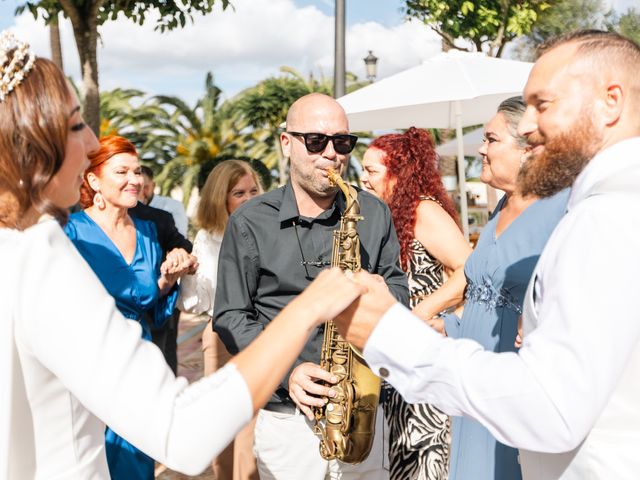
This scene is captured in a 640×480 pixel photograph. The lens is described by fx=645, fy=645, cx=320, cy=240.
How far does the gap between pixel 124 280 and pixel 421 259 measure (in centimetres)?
188

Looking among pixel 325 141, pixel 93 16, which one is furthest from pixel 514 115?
pixel 93 16

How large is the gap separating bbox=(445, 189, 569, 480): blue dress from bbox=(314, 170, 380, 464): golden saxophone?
43 cm

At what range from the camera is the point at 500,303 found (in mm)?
2887

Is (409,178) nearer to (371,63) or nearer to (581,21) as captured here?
(371,63)

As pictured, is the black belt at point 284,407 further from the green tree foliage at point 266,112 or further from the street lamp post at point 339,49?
the green tree foliage at point 266,112

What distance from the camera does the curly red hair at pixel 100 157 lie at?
411 cm

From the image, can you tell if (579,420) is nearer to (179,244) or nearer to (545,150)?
(545,150)

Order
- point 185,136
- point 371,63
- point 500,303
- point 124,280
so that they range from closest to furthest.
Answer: point 500,303
point 124,280
point 371,63
point 185,136

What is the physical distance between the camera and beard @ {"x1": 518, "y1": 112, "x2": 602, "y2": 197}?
1.77 meters

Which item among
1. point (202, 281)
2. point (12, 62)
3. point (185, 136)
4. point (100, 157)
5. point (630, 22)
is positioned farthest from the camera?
point (185, 136)

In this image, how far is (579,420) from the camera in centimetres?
146

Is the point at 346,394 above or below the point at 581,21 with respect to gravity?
below

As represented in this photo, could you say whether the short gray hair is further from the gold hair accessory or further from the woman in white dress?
the gold hair accessory

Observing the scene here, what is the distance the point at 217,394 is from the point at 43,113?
2.84 feet
